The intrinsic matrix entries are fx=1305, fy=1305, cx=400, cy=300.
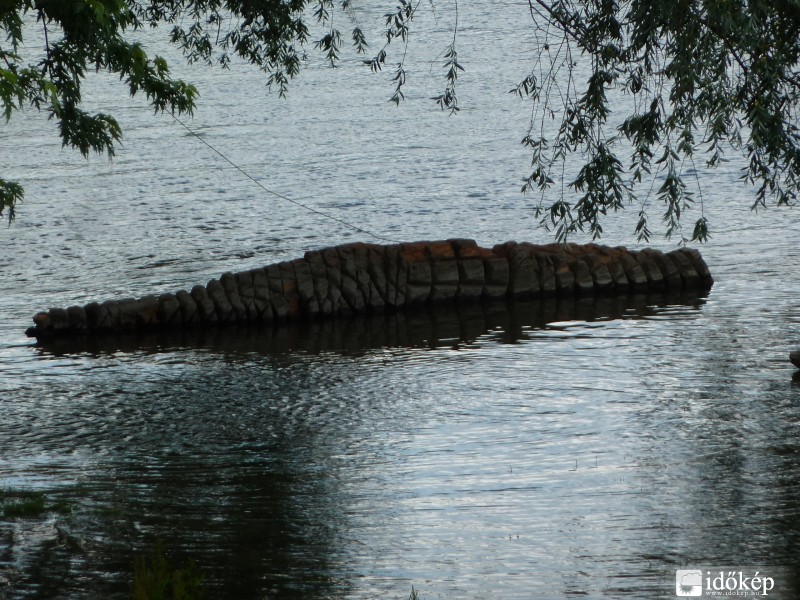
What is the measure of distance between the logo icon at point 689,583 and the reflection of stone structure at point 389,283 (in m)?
9.39

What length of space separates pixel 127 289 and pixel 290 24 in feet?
16.8

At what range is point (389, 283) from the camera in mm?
16453

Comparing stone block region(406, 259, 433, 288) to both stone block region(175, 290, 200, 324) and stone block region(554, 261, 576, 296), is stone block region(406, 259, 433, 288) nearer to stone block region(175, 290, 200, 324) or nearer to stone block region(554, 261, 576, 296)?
stone block region(554, 261, 576, 296)

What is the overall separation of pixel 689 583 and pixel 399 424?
4.62 metres

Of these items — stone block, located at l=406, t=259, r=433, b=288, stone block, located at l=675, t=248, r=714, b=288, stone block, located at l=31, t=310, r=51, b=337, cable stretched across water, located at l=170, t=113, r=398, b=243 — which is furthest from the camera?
cable stretched across water, located at l=170, t=113, r=398, b=243

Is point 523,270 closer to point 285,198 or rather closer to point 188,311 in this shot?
point 188,311

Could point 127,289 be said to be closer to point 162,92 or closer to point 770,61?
point 162,92

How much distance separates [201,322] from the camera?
1591 centimetres

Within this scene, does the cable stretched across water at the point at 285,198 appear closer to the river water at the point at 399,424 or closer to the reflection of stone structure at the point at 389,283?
the river water at the point at 399,424

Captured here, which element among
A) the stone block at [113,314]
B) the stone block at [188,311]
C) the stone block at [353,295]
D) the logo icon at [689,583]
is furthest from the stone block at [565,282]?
the logo icon at [689,583]

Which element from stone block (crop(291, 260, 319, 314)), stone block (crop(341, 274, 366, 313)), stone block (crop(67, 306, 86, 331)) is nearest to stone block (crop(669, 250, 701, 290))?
stone block (crop(341, 274, 366, 313))

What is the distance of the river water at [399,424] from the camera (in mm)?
7617

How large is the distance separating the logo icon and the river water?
2.8 inches

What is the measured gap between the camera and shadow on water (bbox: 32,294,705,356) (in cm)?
1477
